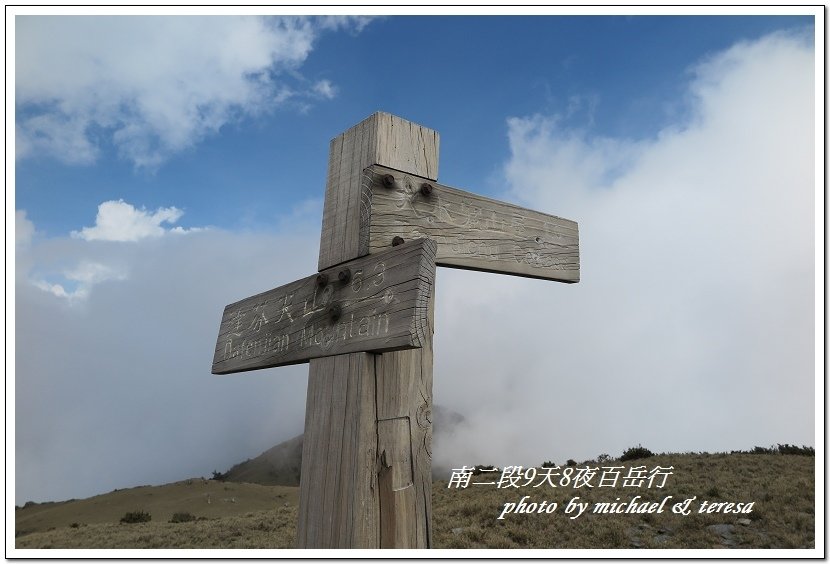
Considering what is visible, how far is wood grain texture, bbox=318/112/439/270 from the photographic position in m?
2.73

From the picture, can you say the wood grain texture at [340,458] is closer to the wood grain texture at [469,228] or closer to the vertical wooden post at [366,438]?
the vertical wooden post at [366,438]

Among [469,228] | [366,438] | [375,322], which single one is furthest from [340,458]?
[469,228]

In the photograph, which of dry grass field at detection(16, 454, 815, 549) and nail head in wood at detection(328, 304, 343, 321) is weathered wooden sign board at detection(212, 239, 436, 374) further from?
dry grass field at detection(16, 454, 815, 549)

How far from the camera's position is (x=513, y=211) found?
3.18 m

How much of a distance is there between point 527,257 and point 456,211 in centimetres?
52

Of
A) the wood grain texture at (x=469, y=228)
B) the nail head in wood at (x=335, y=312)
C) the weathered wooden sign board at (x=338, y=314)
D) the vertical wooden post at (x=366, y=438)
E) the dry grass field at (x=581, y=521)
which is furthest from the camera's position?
the dry grass field at (x=581, y=521)

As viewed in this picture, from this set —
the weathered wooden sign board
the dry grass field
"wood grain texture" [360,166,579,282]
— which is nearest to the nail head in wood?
the weathered wooden sign board

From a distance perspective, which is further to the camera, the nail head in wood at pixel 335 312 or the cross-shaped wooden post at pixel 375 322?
the nail head in wood at pixel 335 312

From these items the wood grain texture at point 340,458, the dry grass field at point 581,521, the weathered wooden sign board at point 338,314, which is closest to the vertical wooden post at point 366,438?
the wood grain texture at point 340,458

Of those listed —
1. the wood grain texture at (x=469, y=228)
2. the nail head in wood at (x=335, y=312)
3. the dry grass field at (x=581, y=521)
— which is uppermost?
the wood grain texture at (x=469, y=228)

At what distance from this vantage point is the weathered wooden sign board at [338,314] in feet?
7.37

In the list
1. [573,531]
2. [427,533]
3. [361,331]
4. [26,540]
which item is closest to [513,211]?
[361,331]

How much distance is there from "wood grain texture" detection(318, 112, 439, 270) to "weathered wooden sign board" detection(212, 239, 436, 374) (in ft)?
0.47
